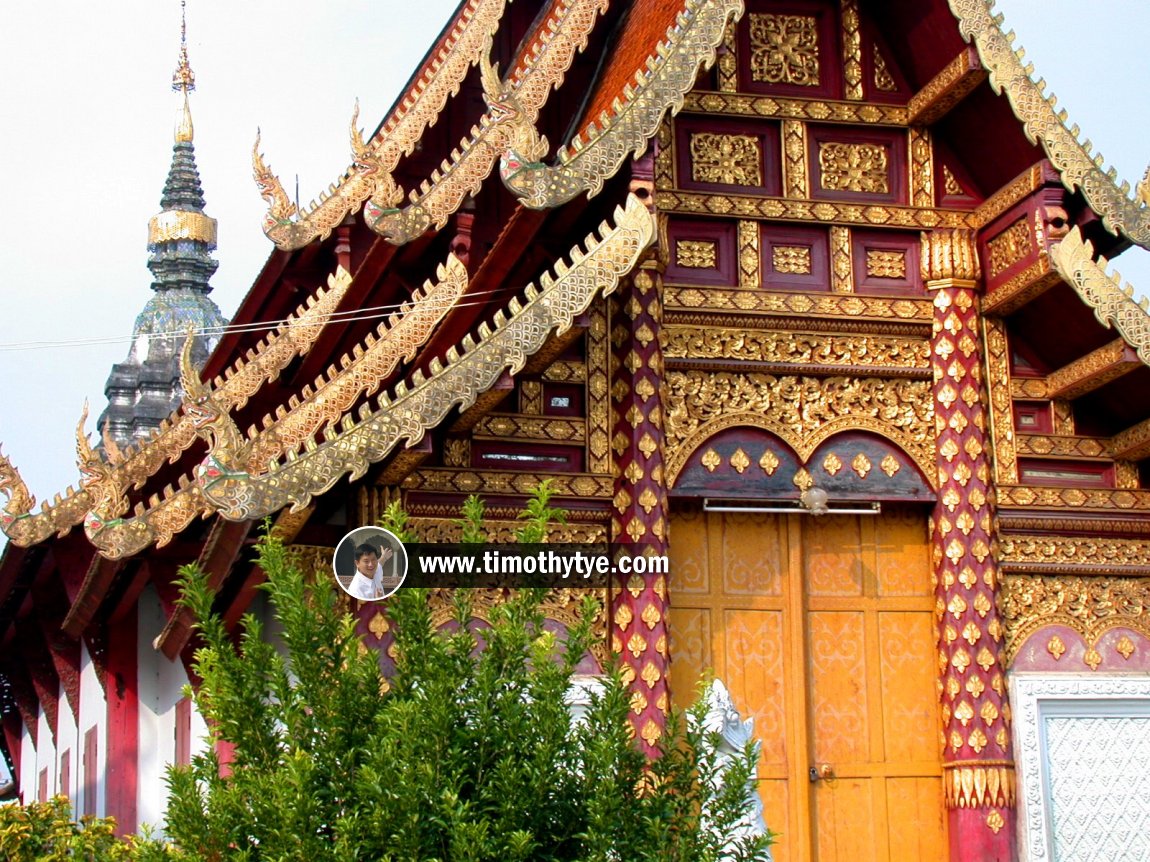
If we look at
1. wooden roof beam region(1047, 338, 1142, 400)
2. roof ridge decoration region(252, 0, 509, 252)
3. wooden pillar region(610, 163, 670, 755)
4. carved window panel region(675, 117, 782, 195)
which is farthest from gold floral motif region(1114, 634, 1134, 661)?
roof ridge decoration region(252, 0, 509, 252)

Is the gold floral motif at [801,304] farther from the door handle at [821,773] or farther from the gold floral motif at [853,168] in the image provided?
the door handle at [821,773]

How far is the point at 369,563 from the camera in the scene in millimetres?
9203

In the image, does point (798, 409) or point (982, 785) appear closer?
point (982, 785)

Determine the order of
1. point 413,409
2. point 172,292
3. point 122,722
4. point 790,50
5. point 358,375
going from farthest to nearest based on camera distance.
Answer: point 172,292 < point 122,722 < point 790,50 < point 358,375 < point 413,409

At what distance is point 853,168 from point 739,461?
185 centimetres

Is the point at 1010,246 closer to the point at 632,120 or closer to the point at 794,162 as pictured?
the point at 794,162

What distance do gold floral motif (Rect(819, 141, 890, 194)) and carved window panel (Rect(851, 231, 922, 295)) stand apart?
0.27 metres

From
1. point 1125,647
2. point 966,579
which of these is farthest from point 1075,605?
point 966,579

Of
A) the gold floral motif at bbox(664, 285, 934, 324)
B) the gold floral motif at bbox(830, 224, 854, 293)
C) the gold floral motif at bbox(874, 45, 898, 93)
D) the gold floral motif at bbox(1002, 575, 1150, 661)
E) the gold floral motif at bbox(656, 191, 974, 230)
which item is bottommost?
the gold floral motif at bbox(1002, 575, 1150, 661)

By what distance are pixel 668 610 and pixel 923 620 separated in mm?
1531

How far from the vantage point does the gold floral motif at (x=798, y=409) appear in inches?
405

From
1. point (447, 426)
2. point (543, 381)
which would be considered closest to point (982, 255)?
point (543, 381)

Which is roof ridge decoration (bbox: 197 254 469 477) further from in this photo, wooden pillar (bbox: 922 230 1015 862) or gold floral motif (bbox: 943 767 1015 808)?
gold floral motif (bbox: 943 767 1015 808)

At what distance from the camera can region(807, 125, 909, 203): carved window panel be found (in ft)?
35.4
